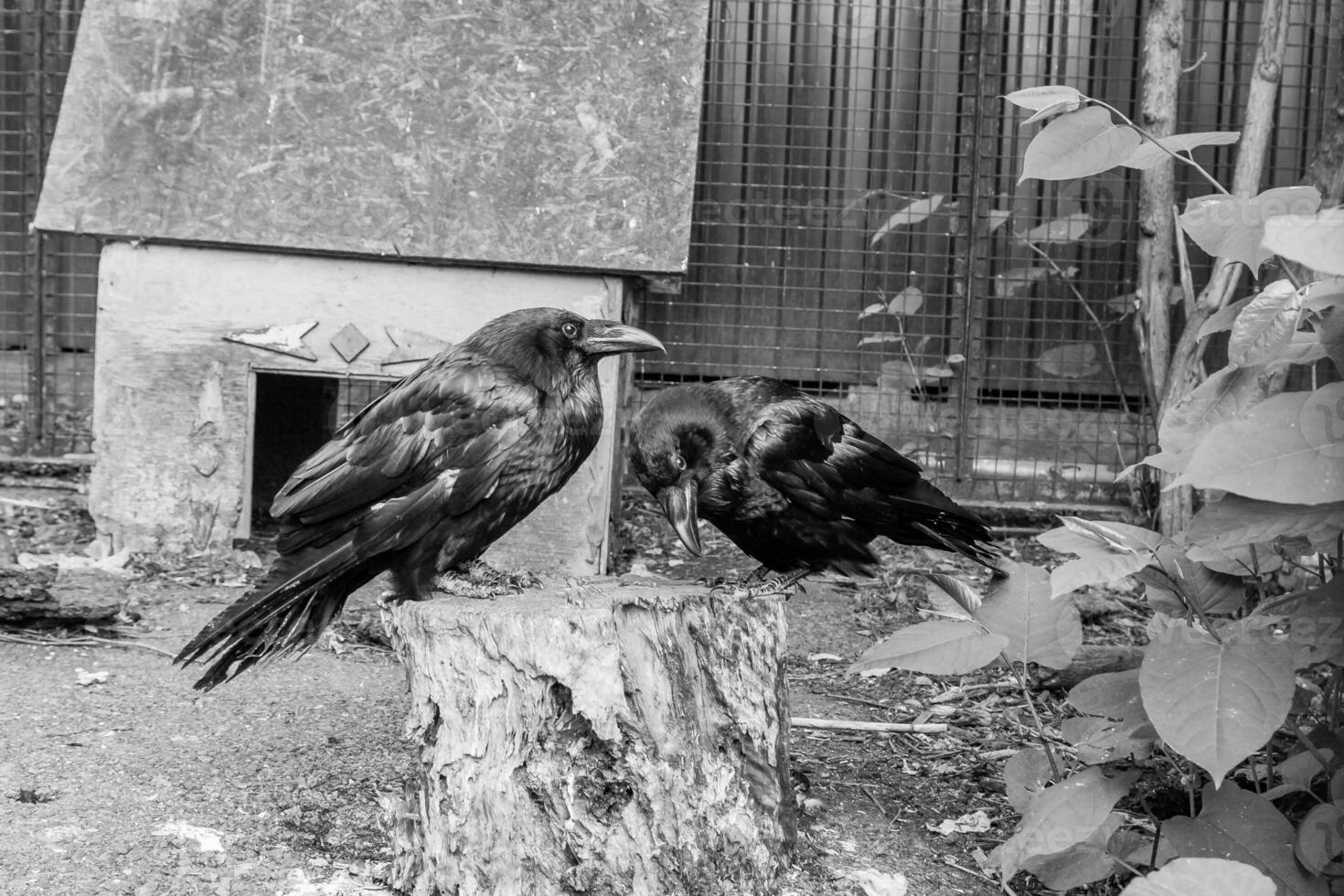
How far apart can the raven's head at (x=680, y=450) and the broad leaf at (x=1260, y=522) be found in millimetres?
1633

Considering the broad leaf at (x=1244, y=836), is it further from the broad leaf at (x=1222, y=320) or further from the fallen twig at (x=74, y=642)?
the fallen twig at (x=74, y=642)

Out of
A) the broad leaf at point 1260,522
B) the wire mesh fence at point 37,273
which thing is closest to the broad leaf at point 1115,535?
the broad leaf at point 1260,522

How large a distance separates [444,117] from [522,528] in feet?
5.27

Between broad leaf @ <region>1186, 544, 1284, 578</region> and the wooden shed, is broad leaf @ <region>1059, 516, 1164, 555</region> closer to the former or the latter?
broad leaf @ <region>1186, 544, 1284, 578</region>

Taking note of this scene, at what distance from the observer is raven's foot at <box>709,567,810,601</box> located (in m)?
3.30

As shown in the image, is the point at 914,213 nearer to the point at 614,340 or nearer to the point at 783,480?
the point at 783,480

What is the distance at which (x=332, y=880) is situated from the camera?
9.43ft

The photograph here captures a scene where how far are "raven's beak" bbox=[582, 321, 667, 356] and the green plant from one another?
122 centimetres

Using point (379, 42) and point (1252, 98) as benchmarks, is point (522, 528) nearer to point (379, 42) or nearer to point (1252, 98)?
point (379, 42)

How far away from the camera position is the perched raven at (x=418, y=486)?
11.0 feet

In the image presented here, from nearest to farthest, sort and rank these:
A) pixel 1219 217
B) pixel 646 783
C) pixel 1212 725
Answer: pixel 1212 725 < pixel 1219 217 < pixel 646 783

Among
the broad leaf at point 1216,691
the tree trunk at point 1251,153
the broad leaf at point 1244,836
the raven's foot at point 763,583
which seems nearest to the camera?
the broad leaf at point 1216,691

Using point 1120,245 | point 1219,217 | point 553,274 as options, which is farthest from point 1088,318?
point 1219,217

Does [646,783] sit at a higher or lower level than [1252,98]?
lower
